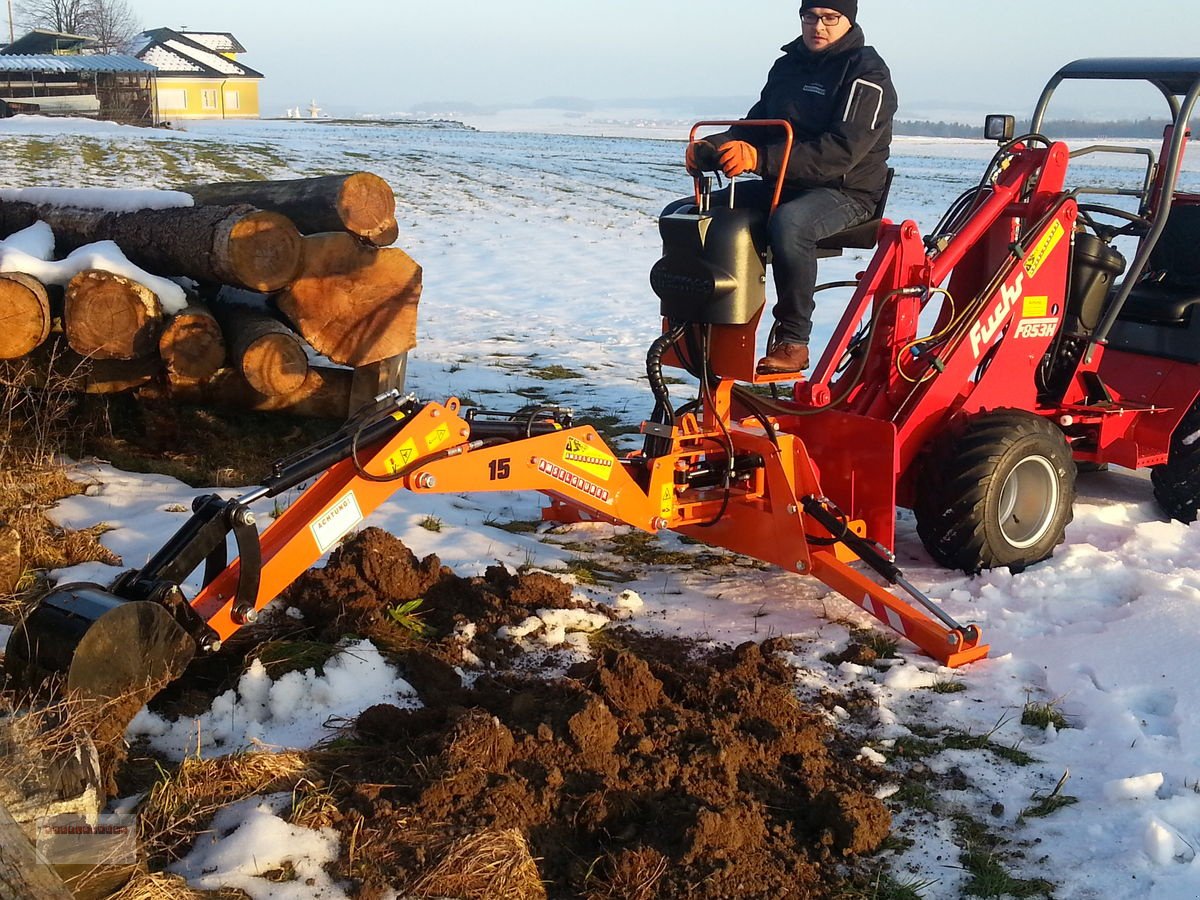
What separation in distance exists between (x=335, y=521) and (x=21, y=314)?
3.10 metres

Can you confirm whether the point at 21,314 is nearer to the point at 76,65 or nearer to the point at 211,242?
the point at 211,242

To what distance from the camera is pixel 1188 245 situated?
7.16 meters

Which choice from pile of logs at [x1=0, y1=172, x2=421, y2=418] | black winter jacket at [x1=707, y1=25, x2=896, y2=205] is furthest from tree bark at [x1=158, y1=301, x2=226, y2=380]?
black winter jacket at [x1=707, y1=25, x2=896, y2=205]

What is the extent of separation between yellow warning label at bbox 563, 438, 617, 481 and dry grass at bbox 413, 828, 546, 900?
1665 millimetres

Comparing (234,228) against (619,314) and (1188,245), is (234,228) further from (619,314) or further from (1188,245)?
(619,314)

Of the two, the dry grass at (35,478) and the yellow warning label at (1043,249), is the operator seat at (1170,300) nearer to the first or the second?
the yellow warning label at (1043,249)

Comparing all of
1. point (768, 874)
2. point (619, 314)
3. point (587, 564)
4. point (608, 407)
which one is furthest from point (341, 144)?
point (768, 874)

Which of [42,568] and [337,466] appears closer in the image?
[337,466]

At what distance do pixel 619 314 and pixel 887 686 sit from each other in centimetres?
874

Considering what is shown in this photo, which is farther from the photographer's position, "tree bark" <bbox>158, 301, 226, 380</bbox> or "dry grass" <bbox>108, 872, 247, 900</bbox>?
"tree bark" <bbox>158, 301, 226, 380</bbox>

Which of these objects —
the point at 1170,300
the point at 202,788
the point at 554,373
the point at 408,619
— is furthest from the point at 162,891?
the point at 554,373

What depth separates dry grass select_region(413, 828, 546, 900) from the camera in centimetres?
315

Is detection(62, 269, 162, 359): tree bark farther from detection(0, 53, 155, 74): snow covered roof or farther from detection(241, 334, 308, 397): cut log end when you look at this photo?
detection(0, 53, 155, 74): snow covered roof

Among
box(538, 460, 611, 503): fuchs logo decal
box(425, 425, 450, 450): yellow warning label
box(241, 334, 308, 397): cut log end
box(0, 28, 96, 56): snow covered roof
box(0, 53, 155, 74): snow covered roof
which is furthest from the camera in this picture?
box(0, 28, 96, 56): snow covered roof
